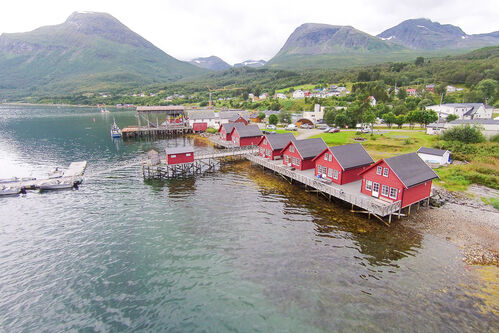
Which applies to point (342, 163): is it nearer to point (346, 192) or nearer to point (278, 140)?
point (346, 192)

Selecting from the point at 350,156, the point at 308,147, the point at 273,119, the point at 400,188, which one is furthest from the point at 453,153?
the point at 273,119

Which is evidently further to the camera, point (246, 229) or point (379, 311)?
point (246, 229)

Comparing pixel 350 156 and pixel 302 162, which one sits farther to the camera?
pixel 302 162

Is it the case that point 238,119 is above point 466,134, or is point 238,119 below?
above

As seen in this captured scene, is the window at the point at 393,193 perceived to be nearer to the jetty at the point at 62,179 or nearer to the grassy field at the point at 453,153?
the grassy field at the point at 453,153

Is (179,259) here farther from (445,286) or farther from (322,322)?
(445,286)

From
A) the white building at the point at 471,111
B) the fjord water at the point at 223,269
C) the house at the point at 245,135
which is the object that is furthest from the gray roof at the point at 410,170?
the white building at the point at 471,111

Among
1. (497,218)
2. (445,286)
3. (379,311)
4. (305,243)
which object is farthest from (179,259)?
(497,218)
